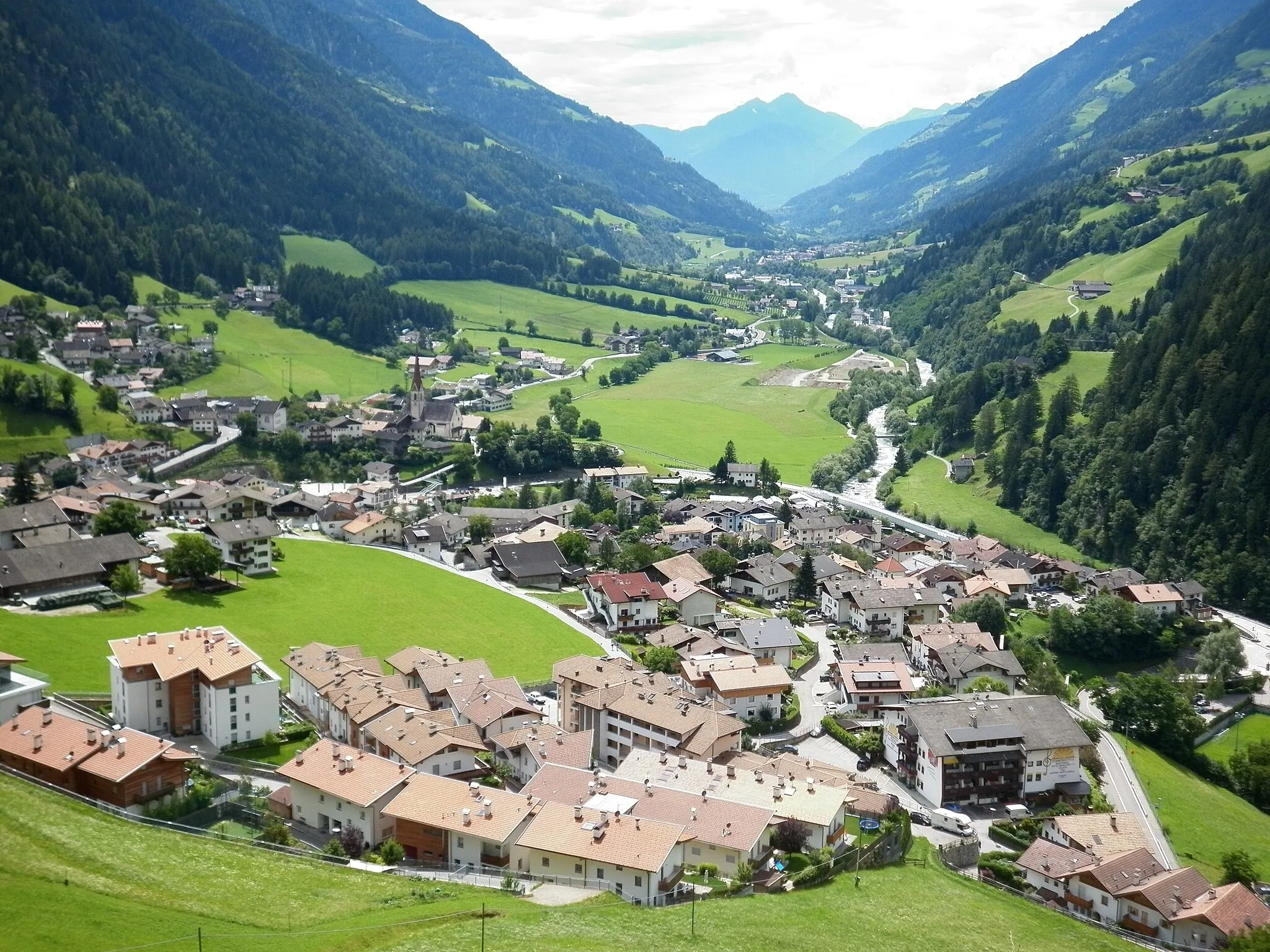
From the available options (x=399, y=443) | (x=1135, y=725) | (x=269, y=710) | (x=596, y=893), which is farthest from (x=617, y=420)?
(x=596, y=893)

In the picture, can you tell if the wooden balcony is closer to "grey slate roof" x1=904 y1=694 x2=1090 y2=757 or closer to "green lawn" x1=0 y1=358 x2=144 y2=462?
"grey slate roof" x1=904 y1=694 x2=1090 y2=757

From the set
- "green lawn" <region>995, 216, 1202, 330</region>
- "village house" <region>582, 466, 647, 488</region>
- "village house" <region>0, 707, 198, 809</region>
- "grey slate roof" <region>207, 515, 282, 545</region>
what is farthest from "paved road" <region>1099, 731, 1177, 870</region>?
"green lawn" <region>995, 216, 1202, 330</region>

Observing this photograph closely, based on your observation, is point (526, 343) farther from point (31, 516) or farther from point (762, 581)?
point (31, 516)

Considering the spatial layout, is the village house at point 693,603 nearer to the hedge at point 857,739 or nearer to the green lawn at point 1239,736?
the hedge at point 857,739

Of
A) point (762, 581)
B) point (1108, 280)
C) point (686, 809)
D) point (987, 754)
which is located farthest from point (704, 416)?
point (686, 809)

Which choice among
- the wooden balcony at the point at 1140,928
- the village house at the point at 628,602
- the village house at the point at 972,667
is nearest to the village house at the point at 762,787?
the wooden balcony at the point at 1140,928
